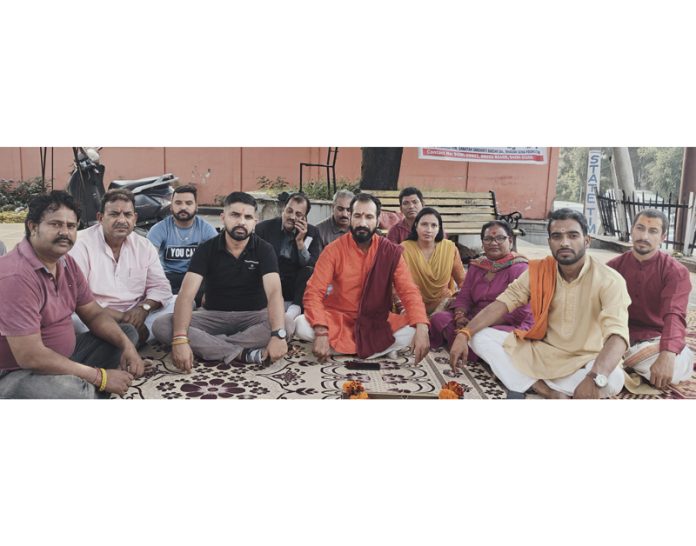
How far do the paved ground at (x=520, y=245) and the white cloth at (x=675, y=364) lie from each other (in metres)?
0.52

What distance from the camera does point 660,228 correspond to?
333 centimetres

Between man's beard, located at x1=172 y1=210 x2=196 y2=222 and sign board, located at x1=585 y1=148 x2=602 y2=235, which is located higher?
sign board, located at x1=585 y1=148 x2=602 y2=235

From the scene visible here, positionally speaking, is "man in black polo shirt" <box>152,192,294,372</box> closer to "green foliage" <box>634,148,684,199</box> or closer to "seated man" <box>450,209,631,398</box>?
"seated man" <box>450,209,631,398</box>

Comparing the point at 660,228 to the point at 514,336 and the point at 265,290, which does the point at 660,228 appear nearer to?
the point at 514,336

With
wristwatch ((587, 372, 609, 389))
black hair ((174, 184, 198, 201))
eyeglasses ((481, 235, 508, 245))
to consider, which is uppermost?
black hair ((174, 184, 198, 201))

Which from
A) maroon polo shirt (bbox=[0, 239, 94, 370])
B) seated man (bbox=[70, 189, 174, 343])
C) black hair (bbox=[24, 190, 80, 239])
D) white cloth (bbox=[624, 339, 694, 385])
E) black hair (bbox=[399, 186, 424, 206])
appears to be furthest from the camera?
black hair (bbox=[399, 186, 424, 206])

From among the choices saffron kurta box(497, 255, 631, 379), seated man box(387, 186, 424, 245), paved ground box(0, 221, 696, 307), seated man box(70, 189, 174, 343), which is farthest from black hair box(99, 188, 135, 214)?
saffron kurta box(497, 255, 631, 379)

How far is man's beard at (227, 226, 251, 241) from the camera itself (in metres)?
3.44

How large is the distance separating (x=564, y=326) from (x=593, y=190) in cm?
111

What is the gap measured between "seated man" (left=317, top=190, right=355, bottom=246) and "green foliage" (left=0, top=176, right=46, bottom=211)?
176cm

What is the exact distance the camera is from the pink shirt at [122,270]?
3.44 m

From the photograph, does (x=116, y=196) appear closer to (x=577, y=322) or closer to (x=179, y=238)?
(x=179, y=238)

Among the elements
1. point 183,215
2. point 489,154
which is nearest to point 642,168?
point 489,154
